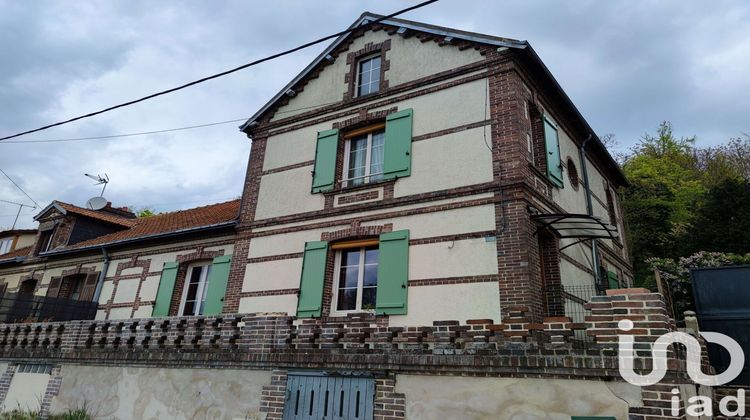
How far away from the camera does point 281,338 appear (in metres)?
6.38

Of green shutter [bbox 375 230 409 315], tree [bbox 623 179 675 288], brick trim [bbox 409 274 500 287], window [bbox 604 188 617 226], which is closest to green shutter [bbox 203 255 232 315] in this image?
green shutter [bbox 375 230 409 315]

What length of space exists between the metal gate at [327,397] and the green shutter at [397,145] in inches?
178

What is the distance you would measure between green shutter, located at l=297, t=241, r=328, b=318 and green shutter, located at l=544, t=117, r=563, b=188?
16.1ft

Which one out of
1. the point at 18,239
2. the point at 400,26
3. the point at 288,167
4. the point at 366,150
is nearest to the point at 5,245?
the point at 18,239

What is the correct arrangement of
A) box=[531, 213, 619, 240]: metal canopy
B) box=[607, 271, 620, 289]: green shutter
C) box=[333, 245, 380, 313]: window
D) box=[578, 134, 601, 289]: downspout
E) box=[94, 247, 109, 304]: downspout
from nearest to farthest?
box=[531, 213, 619, 240]: metal canopy, box=[333, 245, 380, 313]: window, box=[578, 134, 601, 289]: downspout, box=[607, 271, 620, 289]: green shutter, box=[94, 247, 109, 304]: downspout

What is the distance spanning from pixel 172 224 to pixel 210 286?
12.7 ft

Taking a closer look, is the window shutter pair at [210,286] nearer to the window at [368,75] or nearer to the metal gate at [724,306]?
the window at [368,75]

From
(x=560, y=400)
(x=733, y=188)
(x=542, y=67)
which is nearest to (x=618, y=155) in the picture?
(x=733, y=188)

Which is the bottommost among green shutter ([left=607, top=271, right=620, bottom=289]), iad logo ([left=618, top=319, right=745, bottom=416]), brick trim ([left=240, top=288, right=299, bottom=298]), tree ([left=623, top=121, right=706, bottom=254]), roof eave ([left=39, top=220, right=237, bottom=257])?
iad logo ([left=618, top=319, right=745, bottom=416])

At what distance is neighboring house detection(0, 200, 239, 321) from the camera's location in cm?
1184

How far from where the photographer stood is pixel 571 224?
9031mm

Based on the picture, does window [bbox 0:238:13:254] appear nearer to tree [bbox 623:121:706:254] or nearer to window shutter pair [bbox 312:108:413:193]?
window shutter pair [bbox 312:108:413:193]

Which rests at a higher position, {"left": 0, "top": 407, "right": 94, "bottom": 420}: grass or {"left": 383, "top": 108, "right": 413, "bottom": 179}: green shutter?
{"left": 383, "top": 108, "right": 413, "bottom": 179}: green shutter

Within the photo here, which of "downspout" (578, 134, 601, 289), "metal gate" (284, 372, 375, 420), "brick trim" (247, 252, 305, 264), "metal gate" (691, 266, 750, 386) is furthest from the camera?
"downspout" (578, 134, 601, 289)
